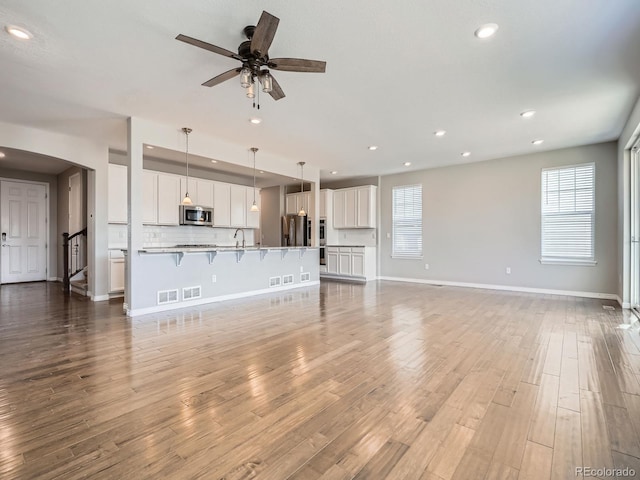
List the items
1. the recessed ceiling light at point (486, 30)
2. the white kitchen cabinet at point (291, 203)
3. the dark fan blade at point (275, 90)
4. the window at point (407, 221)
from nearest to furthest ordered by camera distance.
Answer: the recessed ceiling light at point (486, 30)
the dark fan blade at point (275, 90)
the window at point (407, 221)
the white kitchen cabinet at point (291, 203)

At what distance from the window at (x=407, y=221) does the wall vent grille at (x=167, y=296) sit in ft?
17.7

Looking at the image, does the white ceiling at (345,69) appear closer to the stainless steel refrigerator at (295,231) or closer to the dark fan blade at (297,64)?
the dark fan blade at (297,64)

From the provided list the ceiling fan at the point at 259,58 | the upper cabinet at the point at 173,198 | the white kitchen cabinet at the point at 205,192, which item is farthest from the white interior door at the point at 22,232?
the ceiling fan at the point at 259,58

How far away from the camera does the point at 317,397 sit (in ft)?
7.11

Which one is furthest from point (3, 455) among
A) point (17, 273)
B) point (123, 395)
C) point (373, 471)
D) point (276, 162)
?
point (17, 273)

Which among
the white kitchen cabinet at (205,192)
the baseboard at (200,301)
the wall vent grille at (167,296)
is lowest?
the baseboard at (200,301)

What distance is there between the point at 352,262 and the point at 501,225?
11.4 feet

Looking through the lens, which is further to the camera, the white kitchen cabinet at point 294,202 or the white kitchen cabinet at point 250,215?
the white kitchen cabinet at point 294,202

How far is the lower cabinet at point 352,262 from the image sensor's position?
320 inches

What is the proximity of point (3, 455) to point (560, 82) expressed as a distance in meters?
5.30

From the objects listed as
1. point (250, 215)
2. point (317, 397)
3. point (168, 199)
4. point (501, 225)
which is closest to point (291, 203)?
point (250, 215)

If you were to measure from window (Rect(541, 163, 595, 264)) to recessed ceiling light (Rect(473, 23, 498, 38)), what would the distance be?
15.5ft

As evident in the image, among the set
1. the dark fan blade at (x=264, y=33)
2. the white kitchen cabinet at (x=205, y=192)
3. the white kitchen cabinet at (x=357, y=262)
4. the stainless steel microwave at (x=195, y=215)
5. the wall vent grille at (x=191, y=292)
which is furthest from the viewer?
the white kitchen cabinet at (x=357, y=262)

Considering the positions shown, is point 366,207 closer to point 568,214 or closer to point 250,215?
point 250,215
